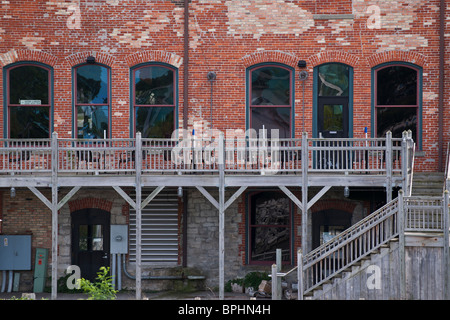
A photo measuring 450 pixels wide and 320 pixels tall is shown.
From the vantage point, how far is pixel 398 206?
14820 mm

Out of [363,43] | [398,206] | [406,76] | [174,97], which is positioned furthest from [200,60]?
[398,206]

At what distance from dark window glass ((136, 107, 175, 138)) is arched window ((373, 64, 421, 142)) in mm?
5902

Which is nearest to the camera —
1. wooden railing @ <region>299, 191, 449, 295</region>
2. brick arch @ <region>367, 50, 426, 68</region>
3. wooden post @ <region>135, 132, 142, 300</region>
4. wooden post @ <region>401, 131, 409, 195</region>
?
wooden railing @ <region>299, 191, 449, 295</region>

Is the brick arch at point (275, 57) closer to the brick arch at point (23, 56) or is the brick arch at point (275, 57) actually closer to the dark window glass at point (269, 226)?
Result: the dark window glass at point (269, 226)

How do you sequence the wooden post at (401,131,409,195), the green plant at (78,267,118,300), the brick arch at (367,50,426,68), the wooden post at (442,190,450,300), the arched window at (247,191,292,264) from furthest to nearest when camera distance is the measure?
the arched window at (247,191,292,264) < the brick arch at (367,50,426,68) < the wooden post at (401,131,409,195) < the wooden post at (442,190,450,300) < the green plant at (78,267,118,300)

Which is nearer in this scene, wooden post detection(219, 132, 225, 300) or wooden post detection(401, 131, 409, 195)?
wooden post detection(401, 131, 409, 195)

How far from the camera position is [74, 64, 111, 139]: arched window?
1895 centimetres

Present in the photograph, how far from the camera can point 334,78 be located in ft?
61.6

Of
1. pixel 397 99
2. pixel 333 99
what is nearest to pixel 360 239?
pixel 333 99

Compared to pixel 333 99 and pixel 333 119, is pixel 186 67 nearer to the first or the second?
pixel 333 99

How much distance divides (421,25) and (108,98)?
9.09 meters

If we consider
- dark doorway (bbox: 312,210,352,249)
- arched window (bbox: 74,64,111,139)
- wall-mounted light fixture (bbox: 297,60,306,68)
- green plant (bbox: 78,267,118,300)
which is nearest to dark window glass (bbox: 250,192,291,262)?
dark doorway (bbox: 312,210,352,249)

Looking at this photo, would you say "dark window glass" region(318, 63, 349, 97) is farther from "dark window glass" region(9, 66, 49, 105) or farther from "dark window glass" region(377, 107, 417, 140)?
"dark window glass" region(9, 66, 49, 105)

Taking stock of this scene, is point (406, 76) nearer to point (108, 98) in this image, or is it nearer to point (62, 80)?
point (108, 98)
